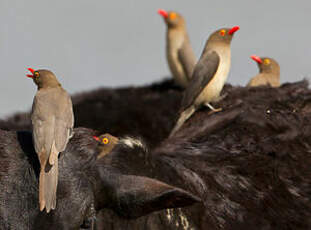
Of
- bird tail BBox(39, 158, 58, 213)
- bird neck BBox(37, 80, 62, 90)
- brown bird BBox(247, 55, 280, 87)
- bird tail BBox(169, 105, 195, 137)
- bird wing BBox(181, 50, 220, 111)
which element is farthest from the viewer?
brown bird BBox(247, 55, 280, 87)

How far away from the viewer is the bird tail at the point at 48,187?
3.97m

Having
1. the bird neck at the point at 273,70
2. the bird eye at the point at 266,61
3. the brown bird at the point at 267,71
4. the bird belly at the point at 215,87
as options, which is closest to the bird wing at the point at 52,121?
the bird belly at the point at 215,87

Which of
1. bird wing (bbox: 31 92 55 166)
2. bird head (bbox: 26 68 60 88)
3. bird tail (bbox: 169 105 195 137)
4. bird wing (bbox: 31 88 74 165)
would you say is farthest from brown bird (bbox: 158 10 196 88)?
bird wing (bbox: 31 92 55 166)

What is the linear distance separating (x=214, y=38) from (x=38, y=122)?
4.75 metres

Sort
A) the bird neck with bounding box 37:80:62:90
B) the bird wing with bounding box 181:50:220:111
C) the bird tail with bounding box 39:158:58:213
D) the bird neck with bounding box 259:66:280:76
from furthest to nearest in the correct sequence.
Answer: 1. the bird neck with bounding box 259:66:280:76
2. the bird wing with bounding box 181:50:220:111
3. the bird neck with bounding box 37:80:62:90
4. the bird tail with bounding box 39:158:58:213

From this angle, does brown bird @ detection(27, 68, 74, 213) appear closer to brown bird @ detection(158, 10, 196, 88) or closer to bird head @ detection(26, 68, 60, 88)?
bird head @ detection(26, 68, 60, 88)

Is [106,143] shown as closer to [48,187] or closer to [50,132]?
[50,132]

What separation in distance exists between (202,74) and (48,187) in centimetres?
471

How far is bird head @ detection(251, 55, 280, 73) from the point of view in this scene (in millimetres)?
9914

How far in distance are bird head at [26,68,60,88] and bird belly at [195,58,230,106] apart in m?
2.55

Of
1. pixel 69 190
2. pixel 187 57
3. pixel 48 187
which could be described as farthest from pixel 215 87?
pixel 187 57

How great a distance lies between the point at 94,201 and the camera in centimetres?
423

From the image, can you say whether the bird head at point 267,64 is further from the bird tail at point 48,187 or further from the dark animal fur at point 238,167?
the bird tail at point 48,187

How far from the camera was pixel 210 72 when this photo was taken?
8336 mm
